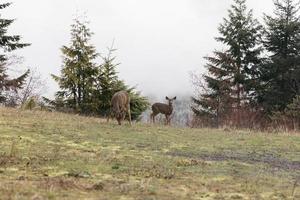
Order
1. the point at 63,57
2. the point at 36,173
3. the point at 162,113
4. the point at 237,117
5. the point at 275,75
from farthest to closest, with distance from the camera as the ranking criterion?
1. the point at 275,75
2. the point at 63,57
3. the point at 237,117
4. the point at 162,113
5. the point at 36,173

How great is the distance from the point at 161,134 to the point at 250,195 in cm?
989

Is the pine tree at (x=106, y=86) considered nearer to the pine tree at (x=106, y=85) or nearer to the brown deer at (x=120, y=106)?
the pine tree at (x=106, y=85)

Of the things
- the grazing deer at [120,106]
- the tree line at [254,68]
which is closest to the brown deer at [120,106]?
the grazing deer at [120,106]

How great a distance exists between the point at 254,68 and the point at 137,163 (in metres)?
39.9

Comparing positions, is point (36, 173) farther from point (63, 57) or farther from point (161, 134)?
point (63, 57)

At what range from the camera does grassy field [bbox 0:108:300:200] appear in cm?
957

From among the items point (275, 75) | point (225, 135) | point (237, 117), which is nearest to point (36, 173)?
point (225, 135)

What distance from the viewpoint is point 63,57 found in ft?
137

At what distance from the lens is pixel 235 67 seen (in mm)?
51875

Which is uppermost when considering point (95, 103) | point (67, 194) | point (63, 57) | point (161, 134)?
point (63, 57)

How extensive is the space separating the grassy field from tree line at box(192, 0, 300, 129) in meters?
28.3

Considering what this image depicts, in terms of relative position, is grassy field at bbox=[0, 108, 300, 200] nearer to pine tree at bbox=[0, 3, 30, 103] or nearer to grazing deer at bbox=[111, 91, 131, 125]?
grazing deer at bbox=[111, 91, 131, 125]

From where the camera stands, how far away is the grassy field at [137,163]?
9.57 metres

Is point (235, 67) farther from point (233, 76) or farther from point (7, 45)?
point (7, 45)
